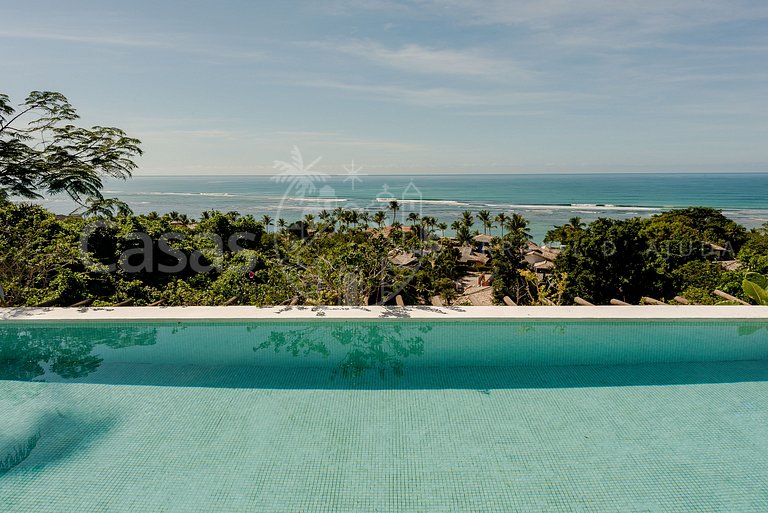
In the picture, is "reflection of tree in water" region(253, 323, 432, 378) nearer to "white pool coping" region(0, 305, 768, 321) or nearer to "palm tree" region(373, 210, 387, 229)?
"white pool coping" region(0, 305, 768, 321)

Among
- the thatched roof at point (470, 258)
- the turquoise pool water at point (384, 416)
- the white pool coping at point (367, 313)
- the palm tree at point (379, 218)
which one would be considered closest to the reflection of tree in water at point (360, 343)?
the turquoise pool water at point (384, 416)

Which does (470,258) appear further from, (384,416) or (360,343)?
(384,416)

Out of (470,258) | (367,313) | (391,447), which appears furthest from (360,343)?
(470,258)

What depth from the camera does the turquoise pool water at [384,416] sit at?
9.80 ft

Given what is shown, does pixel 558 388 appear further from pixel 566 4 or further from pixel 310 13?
pixel 310 13

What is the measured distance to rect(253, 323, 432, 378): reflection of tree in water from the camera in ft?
15.8

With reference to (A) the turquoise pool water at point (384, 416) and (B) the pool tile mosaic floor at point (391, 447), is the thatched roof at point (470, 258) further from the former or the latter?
(B) the pool tile mosaic floor at point (391, 447)

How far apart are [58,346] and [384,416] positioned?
3.92 metres

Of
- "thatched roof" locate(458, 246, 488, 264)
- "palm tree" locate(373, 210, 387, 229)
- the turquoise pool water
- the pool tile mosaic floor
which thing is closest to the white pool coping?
the turquoise pool water

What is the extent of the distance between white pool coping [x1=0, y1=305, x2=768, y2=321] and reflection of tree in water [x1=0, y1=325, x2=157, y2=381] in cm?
14

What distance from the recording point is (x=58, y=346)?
16.8 feet

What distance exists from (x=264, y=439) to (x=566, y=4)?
1015cm

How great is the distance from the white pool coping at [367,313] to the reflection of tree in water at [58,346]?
0.14 meters

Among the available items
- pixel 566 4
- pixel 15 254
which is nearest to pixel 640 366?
pixel 566 4
